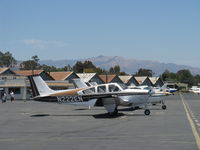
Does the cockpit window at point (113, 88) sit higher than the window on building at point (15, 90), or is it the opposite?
the cockpit window at point (113, 88)

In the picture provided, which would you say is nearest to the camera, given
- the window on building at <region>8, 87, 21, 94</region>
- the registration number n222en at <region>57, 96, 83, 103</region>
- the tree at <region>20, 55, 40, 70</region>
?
the registration number n222en at <region>57, 96, 83, 103</region>

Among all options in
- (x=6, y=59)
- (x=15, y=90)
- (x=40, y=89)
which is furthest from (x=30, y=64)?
(x=40, y=89)

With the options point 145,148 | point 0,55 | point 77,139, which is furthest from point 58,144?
point 0,55

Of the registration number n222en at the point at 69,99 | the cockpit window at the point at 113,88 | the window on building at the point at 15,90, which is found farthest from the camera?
the window on building at the point at 15,90

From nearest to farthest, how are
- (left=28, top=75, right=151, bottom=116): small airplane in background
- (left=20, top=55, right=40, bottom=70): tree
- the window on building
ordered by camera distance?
A: (left=28, top=75, right=151, bottom=116): small airplane in background, the window on building, (left=20, top=55, right=40, bottom=70): tree

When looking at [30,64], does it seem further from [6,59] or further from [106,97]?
[106,97]

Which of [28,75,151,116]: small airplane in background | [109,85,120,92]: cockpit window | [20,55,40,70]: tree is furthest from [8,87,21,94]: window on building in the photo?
[20,55,40,70]: tree

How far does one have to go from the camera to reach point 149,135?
13.6m

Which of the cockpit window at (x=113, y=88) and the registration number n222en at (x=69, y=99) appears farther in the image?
the registration number n222en at (x=69, y=99)

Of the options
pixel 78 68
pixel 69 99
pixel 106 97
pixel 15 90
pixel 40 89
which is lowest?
pixel 15 90

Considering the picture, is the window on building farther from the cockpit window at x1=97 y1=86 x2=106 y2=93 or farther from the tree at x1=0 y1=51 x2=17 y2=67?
the tree at x1=0 y1=51 x2=17 y2=67

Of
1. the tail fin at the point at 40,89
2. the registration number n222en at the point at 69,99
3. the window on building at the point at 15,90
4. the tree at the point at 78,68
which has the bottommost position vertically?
the window on building at the point at 15,90

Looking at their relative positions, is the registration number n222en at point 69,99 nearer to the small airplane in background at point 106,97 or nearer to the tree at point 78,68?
the small airplane in background at point 106,97

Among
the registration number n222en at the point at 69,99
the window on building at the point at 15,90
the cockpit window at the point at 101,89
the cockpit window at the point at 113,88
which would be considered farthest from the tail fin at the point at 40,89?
the window on building at the point at 15,90
